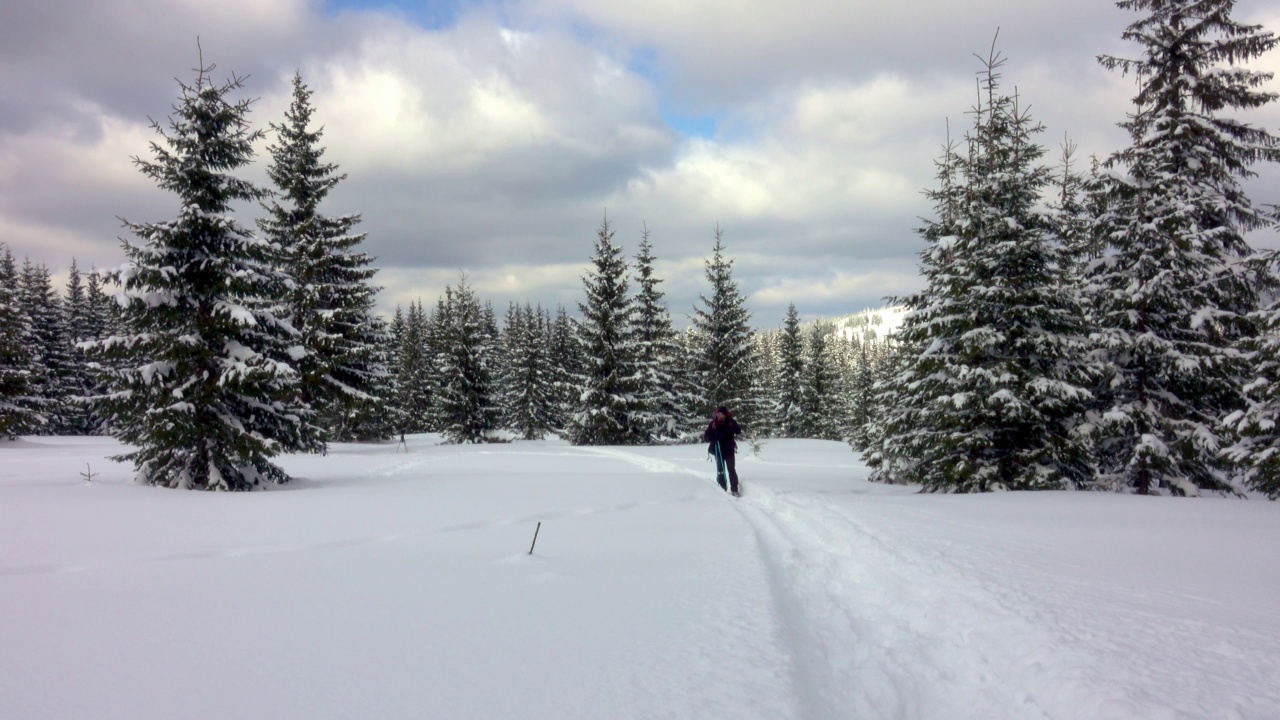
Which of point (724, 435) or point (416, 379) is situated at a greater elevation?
point (416, 379)

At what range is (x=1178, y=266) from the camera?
13227mm

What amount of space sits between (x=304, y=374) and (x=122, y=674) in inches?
838

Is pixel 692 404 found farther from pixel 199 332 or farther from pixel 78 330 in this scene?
pixel 78 330

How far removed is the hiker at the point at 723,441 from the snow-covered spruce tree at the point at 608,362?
17.3m

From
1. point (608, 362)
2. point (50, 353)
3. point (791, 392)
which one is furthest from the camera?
point (791, 392)

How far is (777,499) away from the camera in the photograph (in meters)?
12.0

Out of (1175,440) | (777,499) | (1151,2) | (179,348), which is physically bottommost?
(777,499)

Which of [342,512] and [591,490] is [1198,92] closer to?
[591,490]

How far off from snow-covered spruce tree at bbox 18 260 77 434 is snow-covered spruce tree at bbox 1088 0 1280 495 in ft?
161

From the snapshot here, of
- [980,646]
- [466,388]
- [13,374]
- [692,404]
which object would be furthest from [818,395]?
[13,374]

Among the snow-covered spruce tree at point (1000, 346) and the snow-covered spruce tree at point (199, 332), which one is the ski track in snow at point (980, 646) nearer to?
the snow-covered spruce tree at point (1000, 346)

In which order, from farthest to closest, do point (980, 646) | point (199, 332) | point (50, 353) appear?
point (50, 353) < point (199, 332) < point (980, 646)

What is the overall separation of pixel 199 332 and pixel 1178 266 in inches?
822

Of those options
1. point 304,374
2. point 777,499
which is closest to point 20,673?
point 777,499
